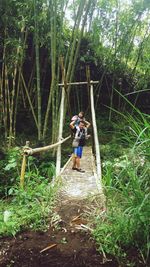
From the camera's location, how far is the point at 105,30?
8.09 meters

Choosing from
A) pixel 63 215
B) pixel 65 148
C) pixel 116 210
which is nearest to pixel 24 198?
pixel 63 215

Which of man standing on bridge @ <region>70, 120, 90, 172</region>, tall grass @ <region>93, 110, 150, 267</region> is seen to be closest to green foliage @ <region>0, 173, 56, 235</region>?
tall grass @ <region>93, 110, 150, 267</region>

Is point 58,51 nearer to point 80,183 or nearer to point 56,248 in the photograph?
point 80,183

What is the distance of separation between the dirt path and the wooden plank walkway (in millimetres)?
186

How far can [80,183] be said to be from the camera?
418 centimetres

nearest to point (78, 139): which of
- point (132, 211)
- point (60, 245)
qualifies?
point (60, 245)

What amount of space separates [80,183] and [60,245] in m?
1.43

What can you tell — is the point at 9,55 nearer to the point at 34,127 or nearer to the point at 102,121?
the point at 34,127

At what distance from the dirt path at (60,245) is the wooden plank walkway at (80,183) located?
186 mm

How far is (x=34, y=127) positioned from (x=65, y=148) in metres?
1.47

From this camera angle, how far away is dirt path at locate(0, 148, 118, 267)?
261cm

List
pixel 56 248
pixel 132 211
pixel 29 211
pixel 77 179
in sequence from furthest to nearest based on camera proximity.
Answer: pixel 77 179
pixel 29 211
pixel 56 248
pixel 132 211

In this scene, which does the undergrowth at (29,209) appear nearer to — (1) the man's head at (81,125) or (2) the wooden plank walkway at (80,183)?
(2) the wooden plank walkway at (80,183)

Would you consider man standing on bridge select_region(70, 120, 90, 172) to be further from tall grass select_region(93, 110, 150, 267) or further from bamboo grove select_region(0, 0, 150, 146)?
tall grass select_region(93, 110, 150, 267)
